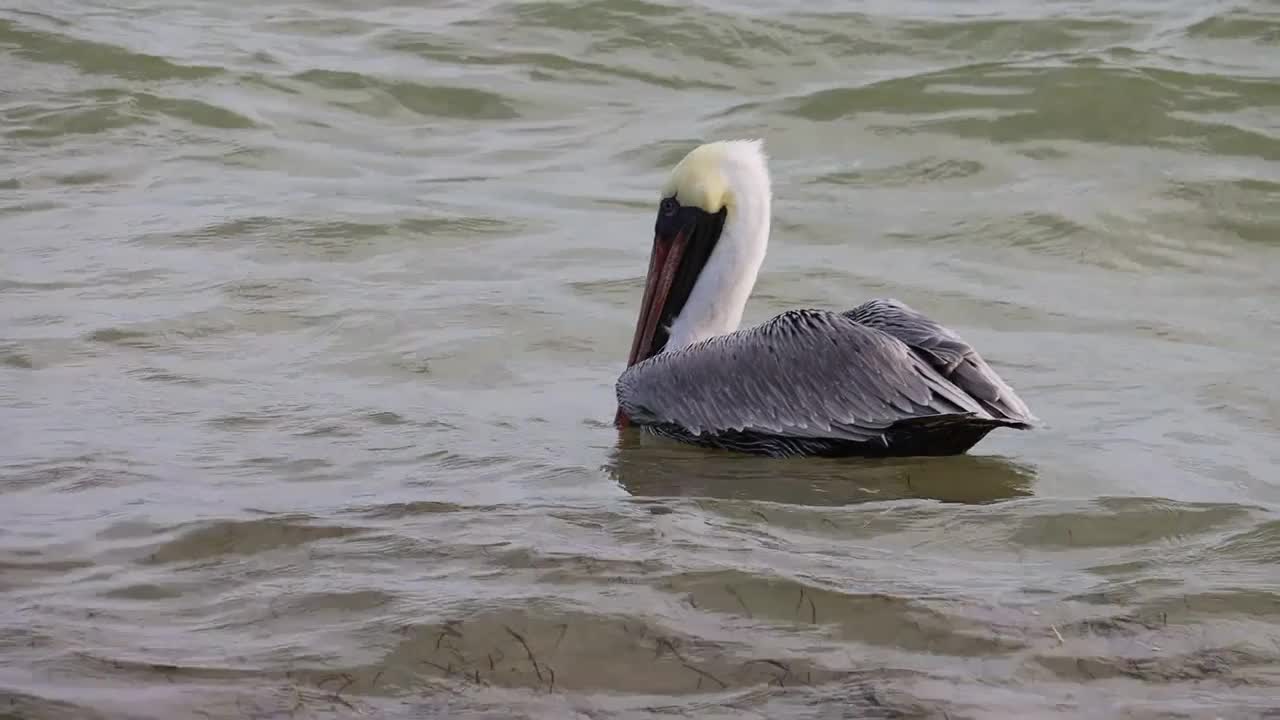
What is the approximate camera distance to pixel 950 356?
541cm

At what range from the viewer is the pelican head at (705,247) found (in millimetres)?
6289

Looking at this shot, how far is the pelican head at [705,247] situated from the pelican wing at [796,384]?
0.30m

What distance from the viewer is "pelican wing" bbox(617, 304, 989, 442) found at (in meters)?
5.35

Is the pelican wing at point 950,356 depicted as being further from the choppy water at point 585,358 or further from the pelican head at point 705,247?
the pelican head at point 705,247

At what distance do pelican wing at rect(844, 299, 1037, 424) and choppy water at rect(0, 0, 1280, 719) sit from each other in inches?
9.1

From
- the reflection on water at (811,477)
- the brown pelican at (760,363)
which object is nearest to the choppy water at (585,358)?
the reflection on water at (811,477)

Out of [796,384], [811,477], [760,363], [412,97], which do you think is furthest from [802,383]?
[412,97]

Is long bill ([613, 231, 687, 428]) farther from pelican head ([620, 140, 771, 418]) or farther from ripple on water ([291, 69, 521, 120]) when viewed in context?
ripple on water ([291, 69, 521, 120])

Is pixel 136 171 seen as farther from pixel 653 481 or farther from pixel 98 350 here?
pixel 653 481

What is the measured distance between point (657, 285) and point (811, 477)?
4.36ft

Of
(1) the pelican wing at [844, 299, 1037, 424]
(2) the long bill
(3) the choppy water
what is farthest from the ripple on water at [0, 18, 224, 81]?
(1) the pelican wing at [844, 299, 1037, 424]

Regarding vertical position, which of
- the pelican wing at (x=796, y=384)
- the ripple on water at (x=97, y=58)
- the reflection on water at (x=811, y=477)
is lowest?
the reflection on water at (x=811, y=477)

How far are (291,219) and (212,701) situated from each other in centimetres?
527

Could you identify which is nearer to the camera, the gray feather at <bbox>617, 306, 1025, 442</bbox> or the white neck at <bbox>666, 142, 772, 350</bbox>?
the gray feather at <bbox>617, 306, 1025, 442</bbox>
